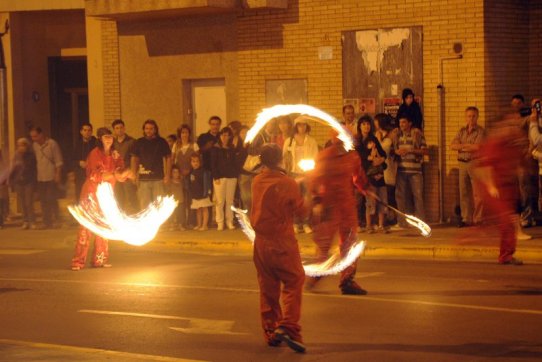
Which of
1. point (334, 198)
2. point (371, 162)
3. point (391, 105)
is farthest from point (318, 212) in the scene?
point (391, 105)

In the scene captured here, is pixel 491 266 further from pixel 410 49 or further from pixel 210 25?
pixel 210 25

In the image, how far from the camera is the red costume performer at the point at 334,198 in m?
12.6

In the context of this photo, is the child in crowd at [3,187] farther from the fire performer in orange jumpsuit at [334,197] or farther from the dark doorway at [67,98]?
the fire performer in orange jumpsuit at [334,197]

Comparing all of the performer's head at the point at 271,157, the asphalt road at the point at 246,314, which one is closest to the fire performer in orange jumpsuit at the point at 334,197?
the asphalt road at the point at 246,314

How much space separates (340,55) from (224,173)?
3.13 m

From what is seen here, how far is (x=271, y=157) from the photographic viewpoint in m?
10.2

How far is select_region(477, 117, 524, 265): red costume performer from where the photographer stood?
1360 centimetres

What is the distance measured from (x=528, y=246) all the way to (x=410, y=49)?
4.99 metres

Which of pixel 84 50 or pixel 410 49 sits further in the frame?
pixel 84 50

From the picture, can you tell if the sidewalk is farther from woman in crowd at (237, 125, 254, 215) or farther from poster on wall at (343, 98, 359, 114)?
poster on wall at (343, 98, 359, 114)

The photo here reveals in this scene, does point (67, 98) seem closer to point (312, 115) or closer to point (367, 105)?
point (367, 105)

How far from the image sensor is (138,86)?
24000 mm

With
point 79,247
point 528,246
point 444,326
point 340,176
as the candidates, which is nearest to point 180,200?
point 79,247

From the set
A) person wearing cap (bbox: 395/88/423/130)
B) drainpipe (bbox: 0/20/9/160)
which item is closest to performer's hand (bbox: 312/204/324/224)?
person wearing cap (bbox: 395/88/423/130)
